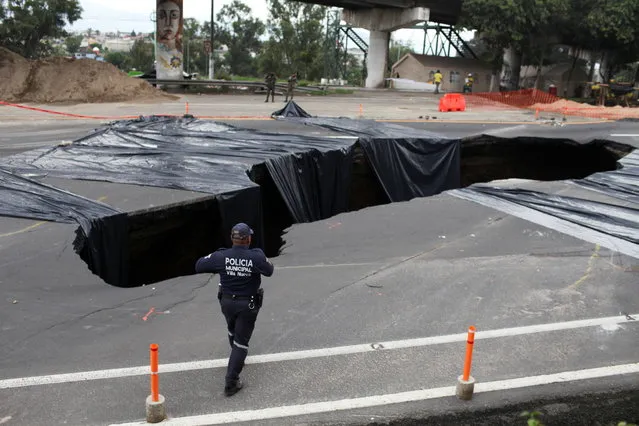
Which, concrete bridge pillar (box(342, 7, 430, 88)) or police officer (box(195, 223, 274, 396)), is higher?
concrete bridge pillar (box(342, 7, 430, 88))

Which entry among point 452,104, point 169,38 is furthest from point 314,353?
point 169,38

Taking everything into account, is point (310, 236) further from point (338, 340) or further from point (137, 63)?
point (137, 63)

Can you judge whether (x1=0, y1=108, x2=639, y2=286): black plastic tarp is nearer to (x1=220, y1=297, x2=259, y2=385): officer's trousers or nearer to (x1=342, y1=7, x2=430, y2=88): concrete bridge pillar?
(x1=220, y1=297, x2=259, y2=385): officer's trousers

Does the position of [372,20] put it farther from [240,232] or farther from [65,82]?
[240,232]

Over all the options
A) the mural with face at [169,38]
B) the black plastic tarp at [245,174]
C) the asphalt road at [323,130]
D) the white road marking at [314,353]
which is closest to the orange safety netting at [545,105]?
the asphalt road at [323,130]

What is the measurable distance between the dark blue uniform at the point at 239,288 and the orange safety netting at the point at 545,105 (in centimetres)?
2790

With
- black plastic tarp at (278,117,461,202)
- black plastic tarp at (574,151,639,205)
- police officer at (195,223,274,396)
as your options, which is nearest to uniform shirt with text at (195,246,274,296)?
police officer at (195,223,274,396)

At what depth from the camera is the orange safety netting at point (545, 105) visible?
3050 centimetres

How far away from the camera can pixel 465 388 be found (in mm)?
5559

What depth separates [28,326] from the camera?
647 centimetres

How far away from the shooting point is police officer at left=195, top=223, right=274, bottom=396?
5.55 metres

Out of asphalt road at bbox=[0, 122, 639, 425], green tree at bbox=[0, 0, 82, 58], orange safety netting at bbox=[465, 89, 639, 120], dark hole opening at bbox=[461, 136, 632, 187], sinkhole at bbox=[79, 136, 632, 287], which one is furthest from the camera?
green tree at bbox=[0, 0, 82, 58]

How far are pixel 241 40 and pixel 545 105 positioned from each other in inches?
Answer: 2279

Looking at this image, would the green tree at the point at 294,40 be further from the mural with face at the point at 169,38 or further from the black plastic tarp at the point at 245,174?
the black plastic tarp at the point at 245,174
